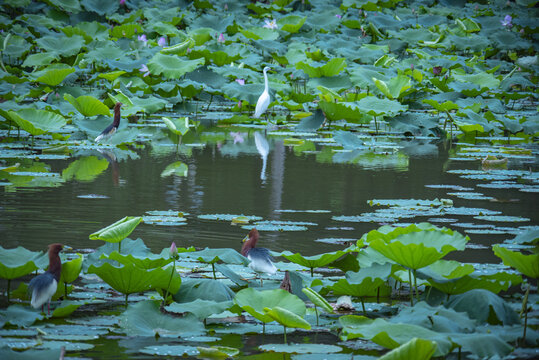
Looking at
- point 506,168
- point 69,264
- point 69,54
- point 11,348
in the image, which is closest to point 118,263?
point 69,264

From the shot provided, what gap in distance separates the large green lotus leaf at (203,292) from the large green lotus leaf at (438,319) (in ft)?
1.84

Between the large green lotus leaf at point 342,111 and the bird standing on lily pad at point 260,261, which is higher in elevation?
the large green lotus leaf at point 342,111

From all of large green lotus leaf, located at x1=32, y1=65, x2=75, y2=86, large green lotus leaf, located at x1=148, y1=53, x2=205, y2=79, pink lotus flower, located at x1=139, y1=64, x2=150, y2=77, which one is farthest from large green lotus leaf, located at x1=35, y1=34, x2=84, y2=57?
large green lotus leaf, located at x1=32, y1=65, x2=75, y2=86

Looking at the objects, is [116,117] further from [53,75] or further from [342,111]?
[342,111]

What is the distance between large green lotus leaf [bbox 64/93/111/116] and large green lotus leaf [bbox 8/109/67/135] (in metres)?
0.54

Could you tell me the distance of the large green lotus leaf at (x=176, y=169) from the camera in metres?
5.26

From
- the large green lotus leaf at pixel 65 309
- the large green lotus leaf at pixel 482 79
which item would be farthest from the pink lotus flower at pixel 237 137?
the large green lotus leaf at pixel 65 309

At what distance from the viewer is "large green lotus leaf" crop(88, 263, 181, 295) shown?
2457 mm

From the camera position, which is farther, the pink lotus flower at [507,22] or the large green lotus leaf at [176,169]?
the pink lotus flower at [507,22]

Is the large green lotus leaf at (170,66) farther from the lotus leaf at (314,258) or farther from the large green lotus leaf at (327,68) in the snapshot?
the lotus leaf at (314,258)

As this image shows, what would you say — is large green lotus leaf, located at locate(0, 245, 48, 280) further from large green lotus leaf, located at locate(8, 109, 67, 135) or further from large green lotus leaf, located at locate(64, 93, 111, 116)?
large green lotus leaf, located at locate(64, 93, 111, 116)

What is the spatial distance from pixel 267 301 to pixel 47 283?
0.61 m

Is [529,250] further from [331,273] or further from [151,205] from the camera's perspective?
[151,205]

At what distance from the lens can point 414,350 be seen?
5.96 ft
